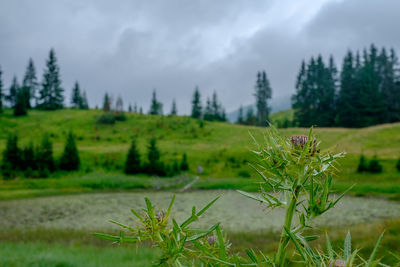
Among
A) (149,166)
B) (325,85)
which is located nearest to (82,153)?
(149,166)

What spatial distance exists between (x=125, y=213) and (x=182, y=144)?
34761mm

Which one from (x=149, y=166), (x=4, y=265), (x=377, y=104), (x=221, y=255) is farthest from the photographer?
(x=377, y=104)

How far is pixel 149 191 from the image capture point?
97.8 feet

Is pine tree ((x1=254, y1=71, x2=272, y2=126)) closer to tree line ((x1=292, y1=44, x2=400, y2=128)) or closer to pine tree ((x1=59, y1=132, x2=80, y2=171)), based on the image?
tree line ((x1=292, y1=44, x2=400, y2=128))

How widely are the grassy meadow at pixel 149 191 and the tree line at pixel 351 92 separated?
15844 millimetres

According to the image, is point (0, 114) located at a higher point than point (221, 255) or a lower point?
higher

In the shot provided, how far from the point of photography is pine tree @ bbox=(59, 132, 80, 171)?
37.8m

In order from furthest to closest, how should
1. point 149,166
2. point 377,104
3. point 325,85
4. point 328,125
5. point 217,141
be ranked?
point 325,85, point 328,125, point 377,104, point 217,141, point 149,166

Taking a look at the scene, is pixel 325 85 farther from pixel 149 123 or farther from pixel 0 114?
pixel 0 114

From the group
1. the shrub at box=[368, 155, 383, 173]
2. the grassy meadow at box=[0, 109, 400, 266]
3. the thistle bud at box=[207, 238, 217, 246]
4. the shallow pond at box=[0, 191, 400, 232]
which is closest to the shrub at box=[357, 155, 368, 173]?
the shrub at box=[368, 155, 383, 173]

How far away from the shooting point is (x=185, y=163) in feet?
131

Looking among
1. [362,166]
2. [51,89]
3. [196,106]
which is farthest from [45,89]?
[362,166]

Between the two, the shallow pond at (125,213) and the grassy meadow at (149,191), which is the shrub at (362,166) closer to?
the grassy meadow at (149,191)

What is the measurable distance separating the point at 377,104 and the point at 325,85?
43.7 feet
